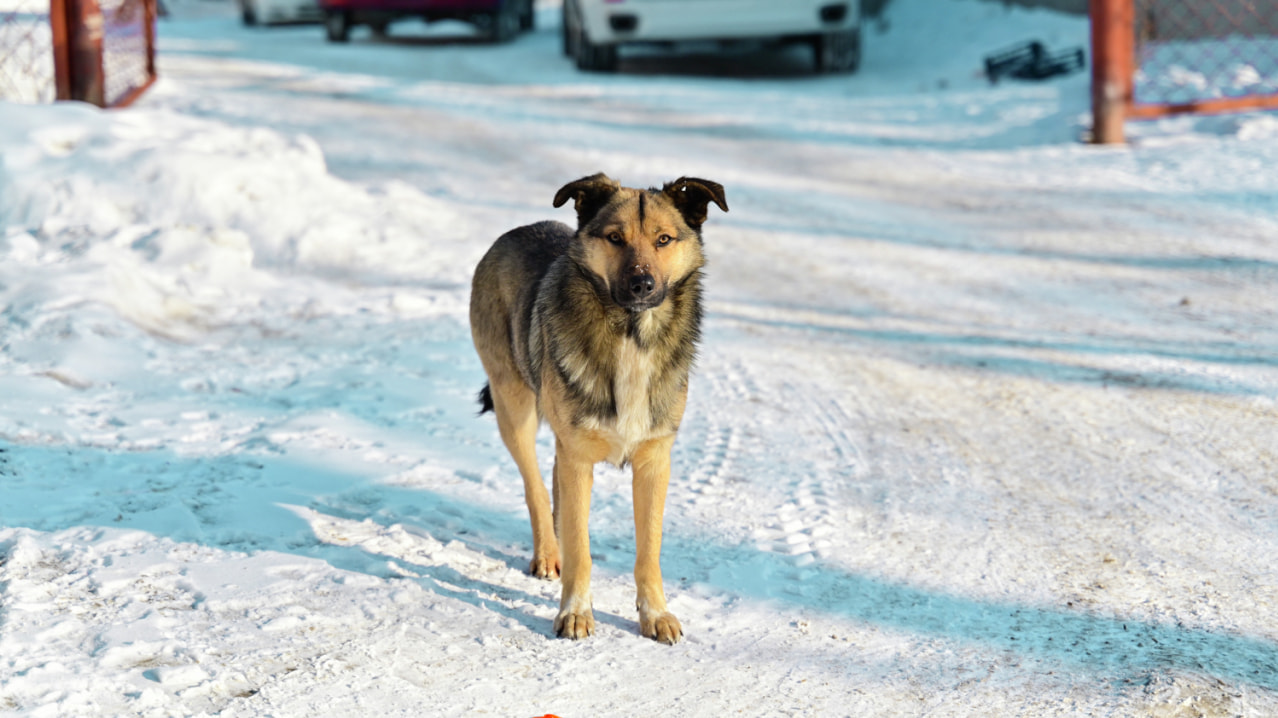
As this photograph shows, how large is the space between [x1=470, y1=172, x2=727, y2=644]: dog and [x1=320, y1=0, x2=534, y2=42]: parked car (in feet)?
57.1

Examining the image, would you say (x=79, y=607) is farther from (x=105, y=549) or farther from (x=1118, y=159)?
(x=1118, y=159)

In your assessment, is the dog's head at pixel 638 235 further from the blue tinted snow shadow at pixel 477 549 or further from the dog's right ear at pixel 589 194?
the blue tinted snow shadow at pixel 477 549

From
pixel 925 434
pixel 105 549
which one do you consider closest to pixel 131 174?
pixel 105 549

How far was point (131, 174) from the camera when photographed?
8.17 m

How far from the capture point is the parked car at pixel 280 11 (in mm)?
25391

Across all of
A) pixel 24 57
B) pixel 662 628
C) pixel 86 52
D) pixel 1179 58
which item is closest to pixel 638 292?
pixel 662 628

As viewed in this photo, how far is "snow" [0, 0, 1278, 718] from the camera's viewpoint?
3.56 meters

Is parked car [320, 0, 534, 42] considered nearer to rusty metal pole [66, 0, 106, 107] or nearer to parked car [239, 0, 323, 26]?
parked car [239, 0, 323, 26]

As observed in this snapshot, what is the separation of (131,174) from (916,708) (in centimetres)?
680

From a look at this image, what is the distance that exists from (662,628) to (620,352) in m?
0.90

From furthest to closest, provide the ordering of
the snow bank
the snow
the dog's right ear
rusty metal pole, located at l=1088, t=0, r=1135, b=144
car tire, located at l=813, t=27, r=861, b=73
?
car tire, located at l=813, t=27, r=861, b=73
rusty metal pole, located at l=1088, t=0, r=1135, b=144
the snow bank
the dog's right ear
the snow

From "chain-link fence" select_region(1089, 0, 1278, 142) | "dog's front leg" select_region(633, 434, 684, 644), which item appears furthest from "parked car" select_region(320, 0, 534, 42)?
"dog's front leg" select_region(633, 434, 684, 644)

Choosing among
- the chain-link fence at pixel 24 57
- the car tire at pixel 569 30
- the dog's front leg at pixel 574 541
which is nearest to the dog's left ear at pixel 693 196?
the dog's front leg at pixel 574 541

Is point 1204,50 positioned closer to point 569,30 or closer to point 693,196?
point 569,30
